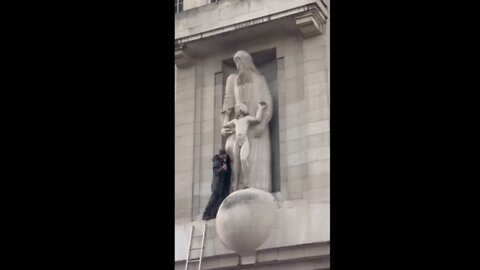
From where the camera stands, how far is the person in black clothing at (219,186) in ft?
50.4

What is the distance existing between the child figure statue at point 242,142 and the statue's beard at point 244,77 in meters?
0.48

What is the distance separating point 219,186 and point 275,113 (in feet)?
5.33

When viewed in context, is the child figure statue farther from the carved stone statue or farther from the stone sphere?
the stone sphere

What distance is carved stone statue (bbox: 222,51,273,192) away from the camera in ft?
49.7

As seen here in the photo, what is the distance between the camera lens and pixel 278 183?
1514cm

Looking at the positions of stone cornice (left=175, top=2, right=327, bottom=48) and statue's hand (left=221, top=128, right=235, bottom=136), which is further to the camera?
statue's hand (left=221, top=128, right=235, bottom=136)

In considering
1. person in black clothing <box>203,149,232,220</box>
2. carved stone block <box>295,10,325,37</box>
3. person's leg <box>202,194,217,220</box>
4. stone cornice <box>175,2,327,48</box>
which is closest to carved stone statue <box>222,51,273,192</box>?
person in black clothing <box>203,149,232,220</box>

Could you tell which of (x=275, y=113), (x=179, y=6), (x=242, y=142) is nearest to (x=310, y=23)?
(x=275, y=113)

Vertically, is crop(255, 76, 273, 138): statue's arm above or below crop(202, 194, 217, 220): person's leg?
above

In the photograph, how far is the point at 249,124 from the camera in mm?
15336

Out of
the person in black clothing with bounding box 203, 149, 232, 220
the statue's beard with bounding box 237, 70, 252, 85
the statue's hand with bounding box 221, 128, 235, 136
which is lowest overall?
the person in black clothing with bounding box 203, 149, 232, 220
